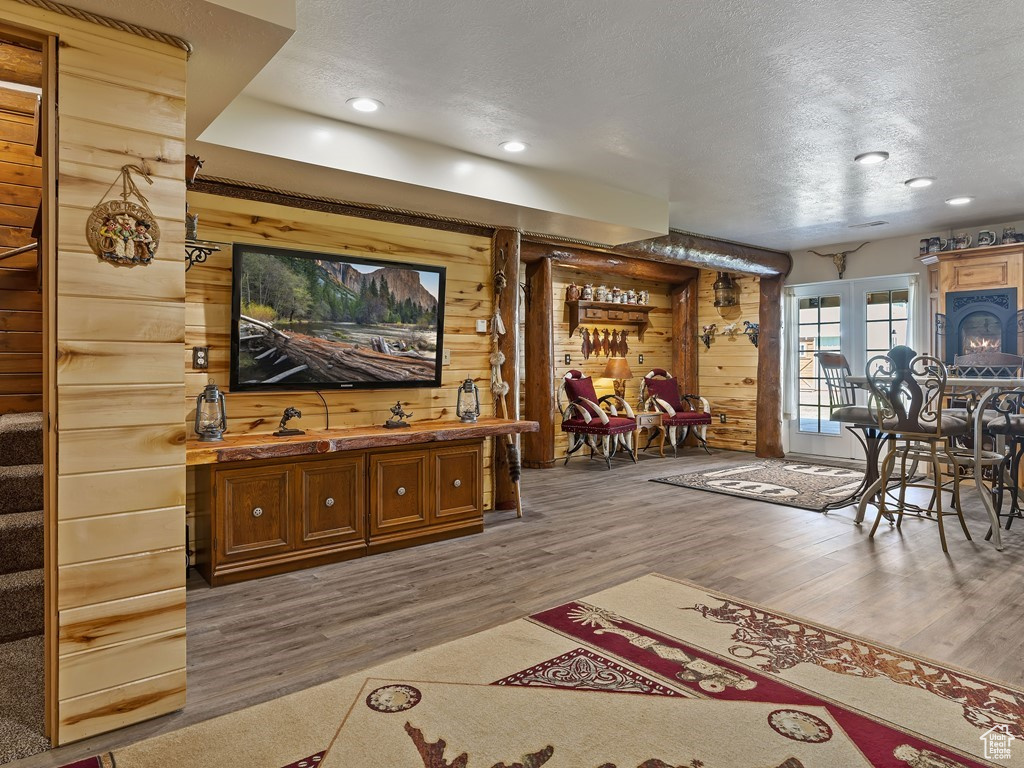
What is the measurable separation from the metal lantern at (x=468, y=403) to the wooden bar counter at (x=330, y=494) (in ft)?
0.63

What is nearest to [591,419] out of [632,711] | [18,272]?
[632,711]

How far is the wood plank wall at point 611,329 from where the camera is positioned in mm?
7711

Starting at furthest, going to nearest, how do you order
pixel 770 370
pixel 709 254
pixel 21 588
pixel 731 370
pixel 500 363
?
1. pixel 731 370
2. pixel 770 370
3. pixel 709 254
4. pixel 500 363
5. pixel 21 588

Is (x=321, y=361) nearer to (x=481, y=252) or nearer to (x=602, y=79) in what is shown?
(x=481, y=252)

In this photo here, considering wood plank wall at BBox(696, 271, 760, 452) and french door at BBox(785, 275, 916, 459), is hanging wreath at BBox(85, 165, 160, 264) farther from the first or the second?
wood plank wall at BBox(696, 271, 760, 452)

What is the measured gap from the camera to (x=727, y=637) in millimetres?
2676

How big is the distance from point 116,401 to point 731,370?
Answer: 311 inches

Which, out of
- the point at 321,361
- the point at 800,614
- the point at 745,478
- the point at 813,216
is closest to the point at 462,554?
the point at 321,361

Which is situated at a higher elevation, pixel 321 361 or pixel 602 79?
pixel 602 79

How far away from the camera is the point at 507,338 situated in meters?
5.08

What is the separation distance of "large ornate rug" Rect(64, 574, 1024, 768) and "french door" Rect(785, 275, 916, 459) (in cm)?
568

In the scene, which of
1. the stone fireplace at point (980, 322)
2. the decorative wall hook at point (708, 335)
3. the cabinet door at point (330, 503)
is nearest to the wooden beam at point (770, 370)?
the decorative wall hook at point (708, 335)

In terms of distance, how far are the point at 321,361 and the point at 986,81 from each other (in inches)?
156

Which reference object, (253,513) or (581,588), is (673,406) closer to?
(581,588)
